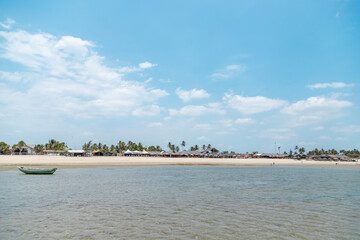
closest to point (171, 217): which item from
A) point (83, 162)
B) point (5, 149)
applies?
point (83, 162)

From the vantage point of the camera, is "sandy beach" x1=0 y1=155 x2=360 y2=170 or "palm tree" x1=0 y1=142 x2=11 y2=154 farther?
"palm tree" x1=0 y1=142 x2=11 y2=154

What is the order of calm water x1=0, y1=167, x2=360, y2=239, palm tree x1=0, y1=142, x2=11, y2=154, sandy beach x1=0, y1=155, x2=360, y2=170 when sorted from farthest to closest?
palm tree x1=0, y1=142, x2=11, y2=154 → sandy beach x1=0, y1=155, x2=360, y2=170 → calm water x1=0, y1=167, x2=360, y2=239

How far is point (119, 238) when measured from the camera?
35.2 ft

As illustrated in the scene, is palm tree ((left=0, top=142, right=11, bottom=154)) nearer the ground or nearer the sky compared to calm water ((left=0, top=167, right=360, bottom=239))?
nearer the sky

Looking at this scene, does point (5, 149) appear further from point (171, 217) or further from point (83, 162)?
point (171, 217)

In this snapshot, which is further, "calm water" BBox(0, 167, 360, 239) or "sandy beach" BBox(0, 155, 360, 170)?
"sandy beach" BBox(0, 155, 360, 170)

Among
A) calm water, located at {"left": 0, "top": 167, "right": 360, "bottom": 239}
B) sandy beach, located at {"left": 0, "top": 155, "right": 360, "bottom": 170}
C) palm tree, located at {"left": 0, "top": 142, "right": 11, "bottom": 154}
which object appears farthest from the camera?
palm tree, located at {"left": 0, "top": 142, "right": 11, "bottom": 154}

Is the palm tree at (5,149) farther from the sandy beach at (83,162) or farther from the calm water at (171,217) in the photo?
the calm water at (171,217)

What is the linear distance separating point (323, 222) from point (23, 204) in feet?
67.3

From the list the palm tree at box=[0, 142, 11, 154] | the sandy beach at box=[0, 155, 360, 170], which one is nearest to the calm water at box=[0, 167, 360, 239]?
the sandy beach at box=[0, 155, 360, 170]

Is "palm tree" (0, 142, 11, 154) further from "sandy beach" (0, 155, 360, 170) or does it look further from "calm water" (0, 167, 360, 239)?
"calm water" (0, 167, 360, 239)

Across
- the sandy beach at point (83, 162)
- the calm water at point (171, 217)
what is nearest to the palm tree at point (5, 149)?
the sandy beach at point (83, 162)

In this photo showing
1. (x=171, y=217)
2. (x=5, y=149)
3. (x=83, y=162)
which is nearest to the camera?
(x=171, y=217)

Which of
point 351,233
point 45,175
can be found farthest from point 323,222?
point 45,175
